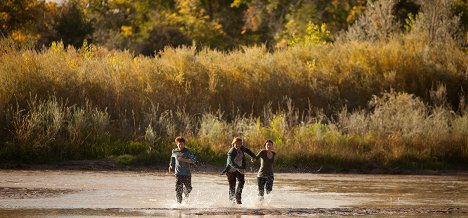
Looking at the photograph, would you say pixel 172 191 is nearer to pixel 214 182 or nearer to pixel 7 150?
pixel 214 182

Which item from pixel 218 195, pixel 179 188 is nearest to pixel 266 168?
pixel 179 188

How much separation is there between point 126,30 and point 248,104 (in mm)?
35034

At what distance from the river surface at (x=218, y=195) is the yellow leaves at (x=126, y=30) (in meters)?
40.7

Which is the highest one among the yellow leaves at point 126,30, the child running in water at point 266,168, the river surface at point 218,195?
the yellow leaves at point 126,30

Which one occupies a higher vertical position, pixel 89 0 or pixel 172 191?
pixel 89 0

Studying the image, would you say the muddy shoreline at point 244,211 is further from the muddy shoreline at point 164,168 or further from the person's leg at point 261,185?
the muddy shoreline at point 164,168

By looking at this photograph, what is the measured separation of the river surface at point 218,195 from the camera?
17.2 m

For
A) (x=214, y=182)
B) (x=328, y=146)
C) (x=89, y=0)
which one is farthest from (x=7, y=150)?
(x=89, y=0)

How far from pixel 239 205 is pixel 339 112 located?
604 inches

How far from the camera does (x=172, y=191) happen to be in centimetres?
2102

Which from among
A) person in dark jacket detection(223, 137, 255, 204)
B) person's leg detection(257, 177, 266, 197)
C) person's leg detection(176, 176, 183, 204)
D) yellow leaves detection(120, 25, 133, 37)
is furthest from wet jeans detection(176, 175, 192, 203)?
yellow leaves detection(120, 25, 133, 37)

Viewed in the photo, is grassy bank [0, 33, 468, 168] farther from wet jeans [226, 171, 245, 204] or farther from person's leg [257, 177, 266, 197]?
wet jeans [226, 171, 245, 204]

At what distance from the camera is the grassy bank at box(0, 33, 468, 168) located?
1106 inches

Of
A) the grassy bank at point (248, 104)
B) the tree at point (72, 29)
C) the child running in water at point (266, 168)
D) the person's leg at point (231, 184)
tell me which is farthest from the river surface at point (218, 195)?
the tree at point (72, 29)
